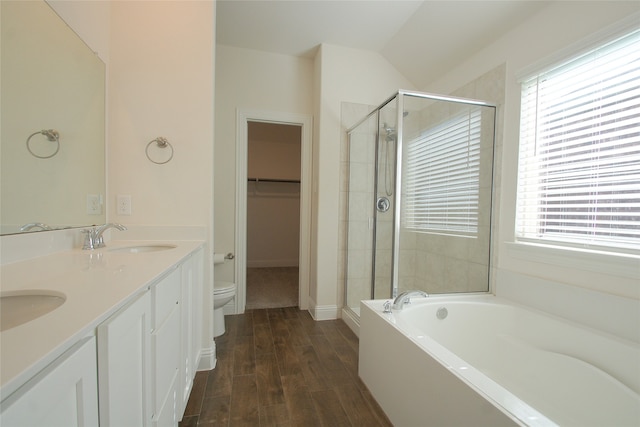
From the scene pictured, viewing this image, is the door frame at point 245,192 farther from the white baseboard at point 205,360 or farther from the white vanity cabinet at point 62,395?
the white vanity cabinet at point 62,395

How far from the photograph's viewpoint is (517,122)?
71.9 inches

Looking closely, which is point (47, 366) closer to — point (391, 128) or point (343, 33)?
point (391, 128)

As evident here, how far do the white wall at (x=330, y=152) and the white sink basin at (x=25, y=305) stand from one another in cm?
198

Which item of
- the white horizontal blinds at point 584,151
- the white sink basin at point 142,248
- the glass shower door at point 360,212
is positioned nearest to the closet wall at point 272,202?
the glass shower door at point 360,212

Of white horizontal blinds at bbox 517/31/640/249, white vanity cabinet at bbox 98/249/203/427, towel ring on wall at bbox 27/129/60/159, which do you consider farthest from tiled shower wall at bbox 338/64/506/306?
towel ring on wall at bbox 27/129/60/159

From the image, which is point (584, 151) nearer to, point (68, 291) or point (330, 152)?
point (330, 152)

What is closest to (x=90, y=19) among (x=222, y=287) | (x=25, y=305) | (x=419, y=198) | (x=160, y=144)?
(x=160, y=144)

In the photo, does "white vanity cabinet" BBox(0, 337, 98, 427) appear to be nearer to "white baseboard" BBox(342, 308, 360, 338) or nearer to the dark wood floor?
the dark wood floor

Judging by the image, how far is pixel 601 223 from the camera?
54.8 inches

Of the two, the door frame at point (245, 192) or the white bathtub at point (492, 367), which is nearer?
the white bathtub at point (492, 367)

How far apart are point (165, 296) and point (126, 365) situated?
1.14 feet

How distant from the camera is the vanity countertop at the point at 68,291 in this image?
39 centimetres

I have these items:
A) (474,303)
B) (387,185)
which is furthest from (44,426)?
(387,185)

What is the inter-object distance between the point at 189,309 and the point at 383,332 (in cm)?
107
